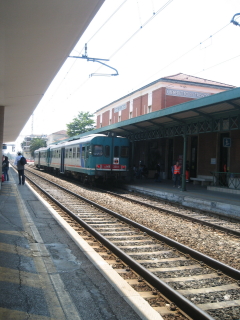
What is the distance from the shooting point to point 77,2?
15.1ft

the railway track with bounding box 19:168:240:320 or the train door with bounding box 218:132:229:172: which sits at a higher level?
A: the train door with bounding box 218:132:229:172

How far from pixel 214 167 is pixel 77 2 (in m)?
17.1

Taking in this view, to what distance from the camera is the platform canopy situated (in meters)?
12.2

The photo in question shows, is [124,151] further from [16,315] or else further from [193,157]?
[16,315]

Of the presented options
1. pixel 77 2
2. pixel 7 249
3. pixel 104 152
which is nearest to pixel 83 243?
pixel 7 249

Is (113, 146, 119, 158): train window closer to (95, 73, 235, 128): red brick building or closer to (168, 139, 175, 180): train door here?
(168, 139, 175, 180): train door

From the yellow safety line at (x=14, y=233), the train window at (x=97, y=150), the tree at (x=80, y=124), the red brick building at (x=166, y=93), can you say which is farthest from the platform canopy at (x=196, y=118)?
the tree at (x=80, y=124)

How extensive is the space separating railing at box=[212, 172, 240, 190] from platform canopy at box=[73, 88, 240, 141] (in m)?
2.94

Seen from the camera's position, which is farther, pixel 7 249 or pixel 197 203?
pixel 197 203

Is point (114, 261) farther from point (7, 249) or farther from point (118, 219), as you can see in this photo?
point (118, 219)

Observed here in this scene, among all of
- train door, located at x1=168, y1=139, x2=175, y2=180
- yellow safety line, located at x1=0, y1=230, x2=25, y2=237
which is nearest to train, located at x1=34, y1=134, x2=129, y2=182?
train door, located at x1=168, y1=139, x2=175, y2=180

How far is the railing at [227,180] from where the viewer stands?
16219 mm

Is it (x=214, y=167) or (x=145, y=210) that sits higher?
(x=214, y=167)

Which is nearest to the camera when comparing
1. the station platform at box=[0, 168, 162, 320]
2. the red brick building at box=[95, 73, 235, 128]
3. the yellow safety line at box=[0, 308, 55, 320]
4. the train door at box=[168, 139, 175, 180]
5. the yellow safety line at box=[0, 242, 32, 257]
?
the yellow safety line at box=[0, 308, 55, 320]
